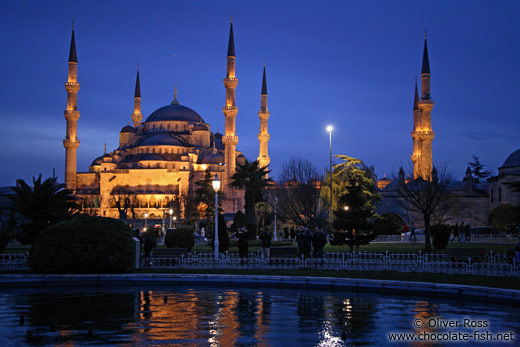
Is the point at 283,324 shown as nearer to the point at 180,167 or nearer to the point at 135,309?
the point at 135,309

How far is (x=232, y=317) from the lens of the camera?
315 inches

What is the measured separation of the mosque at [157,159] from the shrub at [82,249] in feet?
140

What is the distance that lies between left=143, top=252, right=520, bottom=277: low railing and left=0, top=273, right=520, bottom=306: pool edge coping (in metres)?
2.73

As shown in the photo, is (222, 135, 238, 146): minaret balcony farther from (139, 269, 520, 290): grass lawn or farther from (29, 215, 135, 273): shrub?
(29, 215, 135, 273): shrub

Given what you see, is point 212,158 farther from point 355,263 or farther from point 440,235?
point 355,263

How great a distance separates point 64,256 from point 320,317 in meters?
6.98

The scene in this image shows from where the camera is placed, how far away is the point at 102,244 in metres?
13.0

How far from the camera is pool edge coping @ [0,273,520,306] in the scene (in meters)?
9.36

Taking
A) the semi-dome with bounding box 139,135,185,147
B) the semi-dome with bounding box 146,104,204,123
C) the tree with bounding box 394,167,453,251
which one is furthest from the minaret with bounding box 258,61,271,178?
the tree with bounding box 394,167,453,251

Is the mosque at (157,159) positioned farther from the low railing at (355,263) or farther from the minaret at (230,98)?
the low railing at (355,263)

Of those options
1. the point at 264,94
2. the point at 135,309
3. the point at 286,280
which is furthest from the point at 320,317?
the point at 264,94

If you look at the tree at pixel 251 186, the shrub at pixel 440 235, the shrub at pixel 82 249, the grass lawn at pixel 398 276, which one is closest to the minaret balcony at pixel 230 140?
the tree at pixel 251 186

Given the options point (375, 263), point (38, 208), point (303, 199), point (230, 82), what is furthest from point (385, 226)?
point (230, 82)

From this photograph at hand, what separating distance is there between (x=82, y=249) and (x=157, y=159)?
57.4 m
